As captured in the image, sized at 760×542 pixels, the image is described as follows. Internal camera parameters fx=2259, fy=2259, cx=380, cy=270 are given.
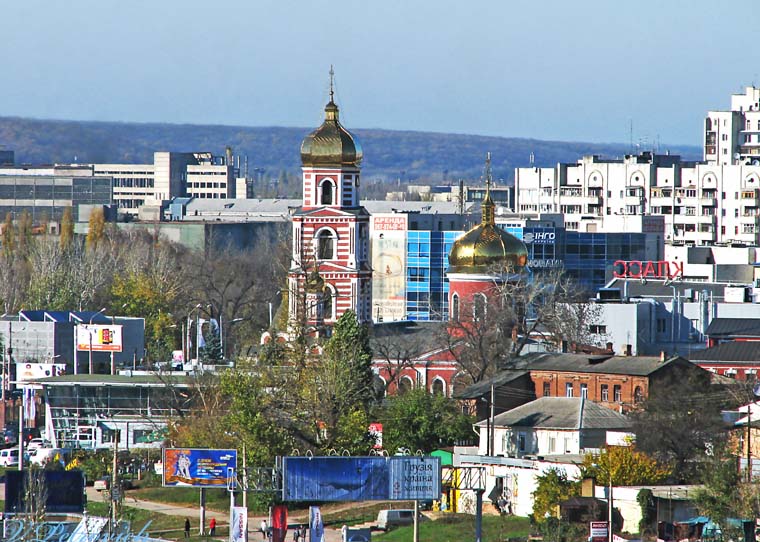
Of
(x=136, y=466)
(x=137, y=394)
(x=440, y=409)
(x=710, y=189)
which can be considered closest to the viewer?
(x=440, y=409)

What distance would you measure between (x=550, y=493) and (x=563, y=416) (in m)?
9.70

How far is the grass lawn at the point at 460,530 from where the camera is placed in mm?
64875

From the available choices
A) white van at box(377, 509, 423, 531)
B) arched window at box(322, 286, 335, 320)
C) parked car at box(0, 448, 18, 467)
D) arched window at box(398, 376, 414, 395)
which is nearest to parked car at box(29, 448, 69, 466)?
parked car at box(0, 448, 18, 467)

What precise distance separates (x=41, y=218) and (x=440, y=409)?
116 m

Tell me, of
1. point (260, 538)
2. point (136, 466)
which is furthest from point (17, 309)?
point (260, 538)

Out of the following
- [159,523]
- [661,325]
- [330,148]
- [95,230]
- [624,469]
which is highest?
[330,148]

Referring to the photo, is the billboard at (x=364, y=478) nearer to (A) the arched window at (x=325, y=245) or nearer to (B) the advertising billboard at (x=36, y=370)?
(A) the arched window at (x=325, y=245)

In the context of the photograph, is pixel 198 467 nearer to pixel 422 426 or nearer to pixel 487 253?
pixel 422 426

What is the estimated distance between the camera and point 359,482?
61.9 m

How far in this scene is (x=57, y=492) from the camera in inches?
2635

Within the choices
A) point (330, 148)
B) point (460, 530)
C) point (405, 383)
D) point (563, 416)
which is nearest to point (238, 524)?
point (460, 530)

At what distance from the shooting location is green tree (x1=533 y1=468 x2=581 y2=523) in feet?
212

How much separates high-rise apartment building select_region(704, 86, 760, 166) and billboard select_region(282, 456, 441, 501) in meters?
131

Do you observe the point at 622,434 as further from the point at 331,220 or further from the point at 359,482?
the point at 331,220
